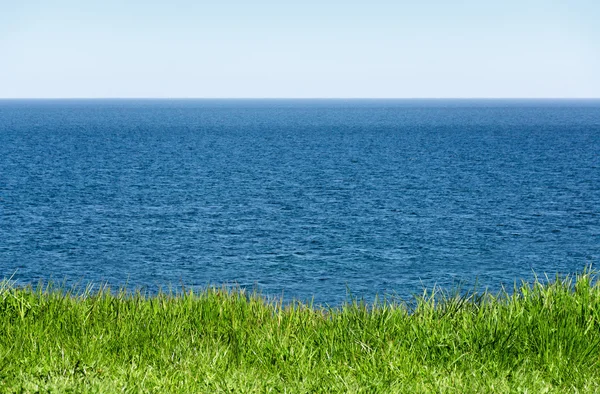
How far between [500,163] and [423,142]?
1477 inches

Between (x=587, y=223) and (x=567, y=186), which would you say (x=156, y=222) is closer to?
(x=587, y=223)

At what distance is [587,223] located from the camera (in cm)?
4728

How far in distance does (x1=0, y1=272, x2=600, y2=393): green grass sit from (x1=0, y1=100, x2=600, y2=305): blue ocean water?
352 inches

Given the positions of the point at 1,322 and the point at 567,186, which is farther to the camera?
the point at 567,186

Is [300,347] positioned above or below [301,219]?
above

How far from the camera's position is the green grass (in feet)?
25.0

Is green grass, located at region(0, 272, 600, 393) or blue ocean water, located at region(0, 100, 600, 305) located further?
blue ocean water, located at region(0, 100, 600, 305)

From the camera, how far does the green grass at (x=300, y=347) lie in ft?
25.0

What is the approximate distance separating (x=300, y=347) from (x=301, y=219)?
40556 mm

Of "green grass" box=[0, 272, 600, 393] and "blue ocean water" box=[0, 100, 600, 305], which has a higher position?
"green grass" box=[0, 272, 600, 393]

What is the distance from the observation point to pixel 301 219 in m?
49.4

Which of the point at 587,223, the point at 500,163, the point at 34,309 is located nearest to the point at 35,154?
the point at 500,163

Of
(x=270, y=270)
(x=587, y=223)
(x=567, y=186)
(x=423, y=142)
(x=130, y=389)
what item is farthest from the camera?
(x=423, y=142)

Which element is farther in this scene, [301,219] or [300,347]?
[301,219]
